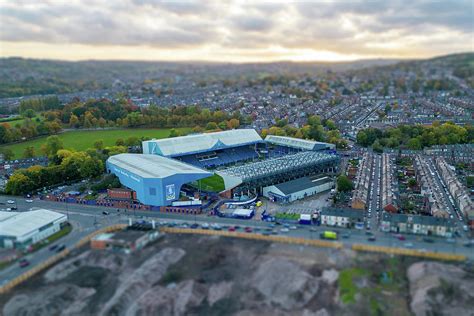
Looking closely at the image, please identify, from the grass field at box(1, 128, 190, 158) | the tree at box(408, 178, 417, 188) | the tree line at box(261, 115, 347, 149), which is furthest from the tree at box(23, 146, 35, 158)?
the tree at box(408, 178, 417, 188)

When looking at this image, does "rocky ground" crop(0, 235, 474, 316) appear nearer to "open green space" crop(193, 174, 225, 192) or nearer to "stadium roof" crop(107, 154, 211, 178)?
"stadium roof" crop(107, 154, 211, 178)

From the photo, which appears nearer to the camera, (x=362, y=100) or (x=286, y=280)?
(x=286, y=280)

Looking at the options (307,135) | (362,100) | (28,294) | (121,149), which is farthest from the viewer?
(362,100)

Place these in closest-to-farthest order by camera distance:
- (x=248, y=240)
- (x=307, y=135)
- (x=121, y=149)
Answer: (x=248, y=240)
(x=121, y=149)
(x=307, y=135)

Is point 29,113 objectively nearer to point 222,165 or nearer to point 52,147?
point 52,147

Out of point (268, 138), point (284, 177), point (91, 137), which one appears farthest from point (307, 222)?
point (91, 137)

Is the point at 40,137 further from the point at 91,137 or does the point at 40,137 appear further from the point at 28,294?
the point at 28,294
